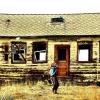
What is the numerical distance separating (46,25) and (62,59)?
112 inches

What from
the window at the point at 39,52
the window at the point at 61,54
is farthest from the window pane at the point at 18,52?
the window at the point at 61,54

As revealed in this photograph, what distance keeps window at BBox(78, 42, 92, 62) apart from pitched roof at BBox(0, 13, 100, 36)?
Result: 2.59ft

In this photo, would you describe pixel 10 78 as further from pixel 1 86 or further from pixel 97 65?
pixel 97 65

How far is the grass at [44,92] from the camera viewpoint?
66.9ft

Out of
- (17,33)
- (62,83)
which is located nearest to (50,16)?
(17,33)

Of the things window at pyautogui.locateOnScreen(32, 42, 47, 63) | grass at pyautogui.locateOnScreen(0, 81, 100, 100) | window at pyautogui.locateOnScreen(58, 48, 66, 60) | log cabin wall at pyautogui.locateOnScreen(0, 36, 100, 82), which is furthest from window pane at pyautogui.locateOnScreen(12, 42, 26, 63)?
window at pyautogui.locateOnScreen(58, 48, 66, 60)

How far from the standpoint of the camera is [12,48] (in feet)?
93.3

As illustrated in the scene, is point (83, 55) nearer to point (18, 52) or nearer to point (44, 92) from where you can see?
point (18, 52)

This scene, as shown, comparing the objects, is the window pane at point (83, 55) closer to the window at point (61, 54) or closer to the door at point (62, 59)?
the door at point (62, 59)

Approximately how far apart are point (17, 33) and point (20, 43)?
75 centimetres

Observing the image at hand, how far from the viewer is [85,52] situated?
2773cm

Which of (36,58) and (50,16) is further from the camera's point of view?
(50,16)

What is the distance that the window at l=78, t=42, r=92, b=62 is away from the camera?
90.5 ft

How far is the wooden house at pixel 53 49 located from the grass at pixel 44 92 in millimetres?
1089
